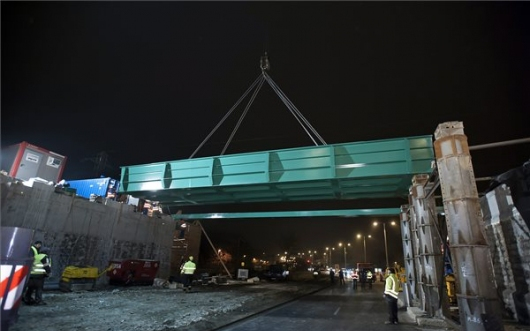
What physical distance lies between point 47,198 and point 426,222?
14.8 meters

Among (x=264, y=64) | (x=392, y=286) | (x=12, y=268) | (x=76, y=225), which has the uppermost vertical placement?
(x=264, y=64)

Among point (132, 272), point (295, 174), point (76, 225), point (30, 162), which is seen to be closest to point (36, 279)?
point (76, 225)

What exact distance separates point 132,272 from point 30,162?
7.76 meters

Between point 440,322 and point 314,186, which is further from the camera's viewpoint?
point 314,186

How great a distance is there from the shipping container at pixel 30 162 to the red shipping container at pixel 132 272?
20.3 ft

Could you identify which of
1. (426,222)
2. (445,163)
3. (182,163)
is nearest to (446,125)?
(445,163)

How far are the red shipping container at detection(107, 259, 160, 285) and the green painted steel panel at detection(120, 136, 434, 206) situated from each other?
157 inches

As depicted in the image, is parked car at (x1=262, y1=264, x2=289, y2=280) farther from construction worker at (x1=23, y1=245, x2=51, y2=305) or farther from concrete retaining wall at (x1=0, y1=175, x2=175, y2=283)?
construction worker at (x1=23, y1=245, x2=51, y2=305)

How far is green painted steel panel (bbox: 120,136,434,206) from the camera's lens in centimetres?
1055

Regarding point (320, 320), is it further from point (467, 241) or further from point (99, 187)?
point (99, 187)

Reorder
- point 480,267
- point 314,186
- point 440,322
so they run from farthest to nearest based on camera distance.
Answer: point 314,186
point 440,322
point 480,267

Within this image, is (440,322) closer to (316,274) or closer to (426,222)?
(426,222)

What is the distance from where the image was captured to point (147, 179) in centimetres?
1338

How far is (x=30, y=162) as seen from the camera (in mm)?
15867
